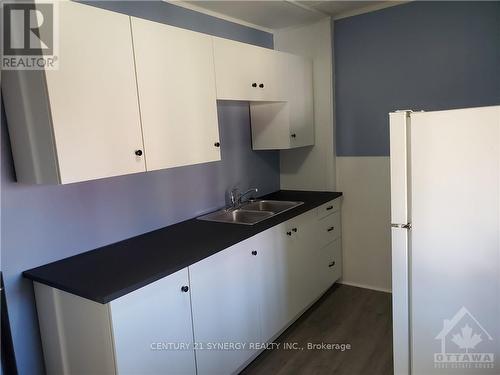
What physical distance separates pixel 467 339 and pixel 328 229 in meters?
1.68

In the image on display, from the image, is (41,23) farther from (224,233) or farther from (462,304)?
(462,304)

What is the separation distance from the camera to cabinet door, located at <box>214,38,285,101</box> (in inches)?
94.9

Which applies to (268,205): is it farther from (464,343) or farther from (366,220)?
(464,343)

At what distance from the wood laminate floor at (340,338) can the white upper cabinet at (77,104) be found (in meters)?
1.66

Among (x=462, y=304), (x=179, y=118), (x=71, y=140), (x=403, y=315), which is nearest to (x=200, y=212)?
(x=179, y=118)

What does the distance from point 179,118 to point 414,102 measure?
2.00 meters

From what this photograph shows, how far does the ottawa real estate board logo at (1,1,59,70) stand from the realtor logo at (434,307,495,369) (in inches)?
81.7

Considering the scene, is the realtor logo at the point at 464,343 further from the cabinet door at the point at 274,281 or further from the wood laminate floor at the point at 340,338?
the cabinet door at the point at 274,281

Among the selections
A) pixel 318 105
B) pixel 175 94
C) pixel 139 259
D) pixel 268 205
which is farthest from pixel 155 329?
pixel 318 105

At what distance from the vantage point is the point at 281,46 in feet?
11.6

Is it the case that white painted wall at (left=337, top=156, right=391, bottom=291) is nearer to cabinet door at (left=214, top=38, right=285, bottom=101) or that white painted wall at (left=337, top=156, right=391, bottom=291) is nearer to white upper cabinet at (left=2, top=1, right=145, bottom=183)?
cabinet door at (left=214, top=38, right=285, bottom=101)

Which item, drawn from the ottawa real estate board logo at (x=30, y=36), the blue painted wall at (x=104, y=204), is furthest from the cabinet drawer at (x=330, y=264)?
the ottawa real estate board logo at (x=30, y=36)

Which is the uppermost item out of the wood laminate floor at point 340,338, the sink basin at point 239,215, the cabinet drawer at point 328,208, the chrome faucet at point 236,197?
the chrome faucet at point 236,197

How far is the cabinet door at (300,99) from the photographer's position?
10.2ft
